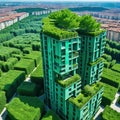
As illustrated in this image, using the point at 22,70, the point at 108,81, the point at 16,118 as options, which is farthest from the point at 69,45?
the point at 22,70

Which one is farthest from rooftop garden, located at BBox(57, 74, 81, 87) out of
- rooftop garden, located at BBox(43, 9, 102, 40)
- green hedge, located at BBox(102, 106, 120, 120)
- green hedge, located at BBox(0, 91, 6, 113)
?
green hedge, located at BBox(0, 91, 6, 113)

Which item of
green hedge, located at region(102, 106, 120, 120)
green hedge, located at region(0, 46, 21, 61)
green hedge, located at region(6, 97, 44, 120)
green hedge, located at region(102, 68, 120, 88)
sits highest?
green hedge, located at region(0, 46, 21, 61)

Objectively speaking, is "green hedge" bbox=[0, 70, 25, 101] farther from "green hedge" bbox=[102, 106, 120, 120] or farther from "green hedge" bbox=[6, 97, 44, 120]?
"green hedge" bbox=[102, 106, 120, 120]

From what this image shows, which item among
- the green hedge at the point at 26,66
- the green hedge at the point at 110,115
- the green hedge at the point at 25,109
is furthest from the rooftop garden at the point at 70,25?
the green hedge at the point at 26,66

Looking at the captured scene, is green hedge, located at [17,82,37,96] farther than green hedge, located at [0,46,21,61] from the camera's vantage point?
No

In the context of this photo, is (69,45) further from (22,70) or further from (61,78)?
(22,70)

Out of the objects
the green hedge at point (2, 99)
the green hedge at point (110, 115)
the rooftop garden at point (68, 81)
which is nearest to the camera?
the rooftop garden at point (68, 81)

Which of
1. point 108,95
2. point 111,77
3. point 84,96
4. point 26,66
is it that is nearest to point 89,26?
point 84,96

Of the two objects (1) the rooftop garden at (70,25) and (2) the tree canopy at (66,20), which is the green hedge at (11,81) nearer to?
(1) the rooftop garden at (70,25)
